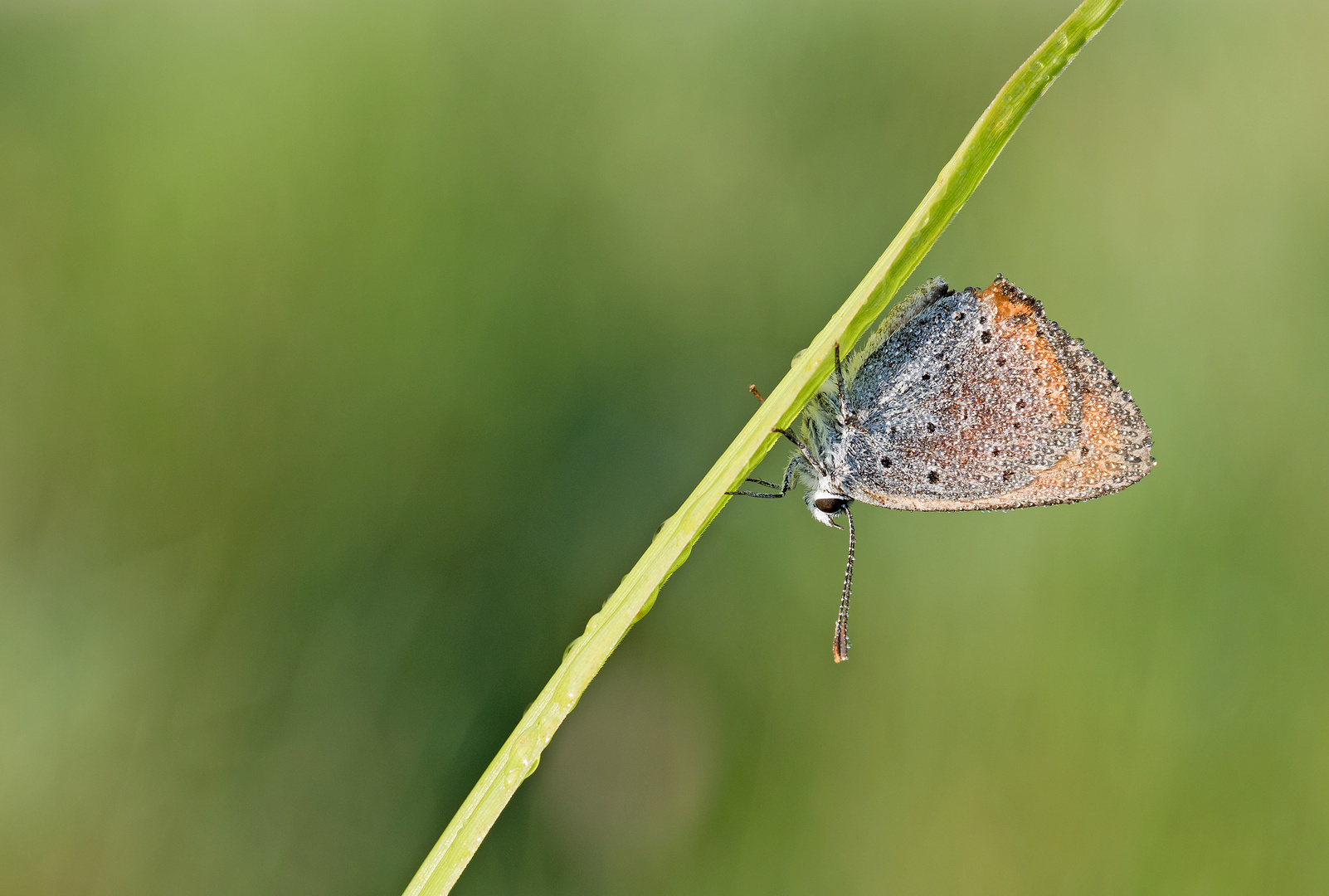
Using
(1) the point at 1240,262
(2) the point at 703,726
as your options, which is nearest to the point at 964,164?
(2) the point at 703,726

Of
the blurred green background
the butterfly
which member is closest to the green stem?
the butterfly

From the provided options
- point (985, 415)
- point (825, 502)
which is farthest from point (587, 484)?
point (985, 415)

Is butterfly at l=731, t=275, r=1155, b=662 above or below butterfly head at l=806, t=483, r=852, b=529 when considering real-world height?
above

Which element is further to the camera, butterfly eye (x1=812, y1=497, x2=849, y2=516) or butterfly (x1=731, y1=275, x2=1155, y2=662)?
butterfly eye (x1=812, y1=497, x2=849, y2=516)

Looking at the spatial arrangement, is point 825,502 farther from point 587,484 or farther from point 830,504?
point 587,484

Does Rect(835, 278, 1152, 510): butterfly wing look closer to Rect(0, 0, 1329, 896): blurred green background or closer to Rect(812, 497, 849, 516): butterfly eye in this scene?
Rect(812, 497, 849, 516): butterfly eye

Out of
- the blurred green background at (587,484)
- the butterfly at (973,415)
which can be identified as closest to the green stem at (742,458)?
the butterfly at (973,415)

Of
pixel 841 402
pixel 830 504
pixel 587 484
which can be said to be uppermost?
pixel 841 402
